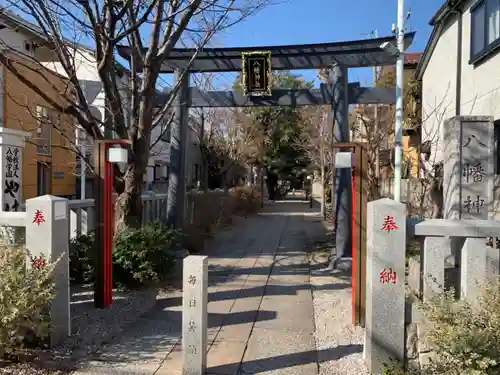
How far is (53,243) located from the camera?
4625 millimetres

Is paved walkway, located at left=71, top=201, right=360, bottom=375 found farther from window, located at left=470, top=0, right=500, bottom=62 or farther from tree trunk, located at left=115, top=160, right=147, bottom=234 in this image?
window, located at left=470, top=0, right=500, bottom=62

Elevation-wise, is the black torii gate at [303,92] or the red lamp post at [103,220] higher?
the black torii gate at [303,92]

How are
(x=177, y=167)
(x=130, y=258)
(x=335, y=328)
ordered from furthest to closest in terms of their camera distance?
1. (x=177, y=167)
2. (x=130, y=258)
3. (x=335, y=328)

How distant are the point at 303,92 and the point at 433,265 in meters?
6.42

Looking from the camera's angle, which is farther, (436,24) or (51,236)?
(436,24)

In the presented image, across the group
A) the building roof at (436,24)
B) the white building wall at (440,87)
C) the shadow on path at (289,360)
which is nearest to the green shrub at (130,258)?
the shadow on path at (289,360)

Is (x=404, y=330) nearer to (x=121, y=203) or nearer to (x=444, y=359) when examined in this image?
(x=444, y=359)

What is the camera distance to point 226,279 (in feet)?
Result: 27.1

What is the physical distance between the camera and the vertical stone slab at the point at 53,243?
4.61m

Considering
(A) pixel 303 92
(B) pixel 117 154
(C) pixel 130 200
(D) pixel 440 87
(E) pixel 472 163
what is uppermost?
(D) pixel 440 87

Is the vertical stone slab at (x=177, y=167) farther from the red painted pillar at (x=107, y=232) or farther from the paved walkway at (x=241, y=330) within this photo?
the red painted pillar at (x=107, y=232)

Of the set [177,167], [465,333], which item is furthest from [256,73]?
[465,333]

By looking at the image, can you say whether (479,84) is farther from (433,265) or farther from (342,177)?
(433,265)

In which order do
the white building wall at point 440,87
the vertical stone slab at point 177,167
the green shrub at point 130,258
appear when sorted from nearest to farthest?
the green shrub at point 130,258 → the vertical stone slab at point 177,167 → the white building wall at point 440,87
